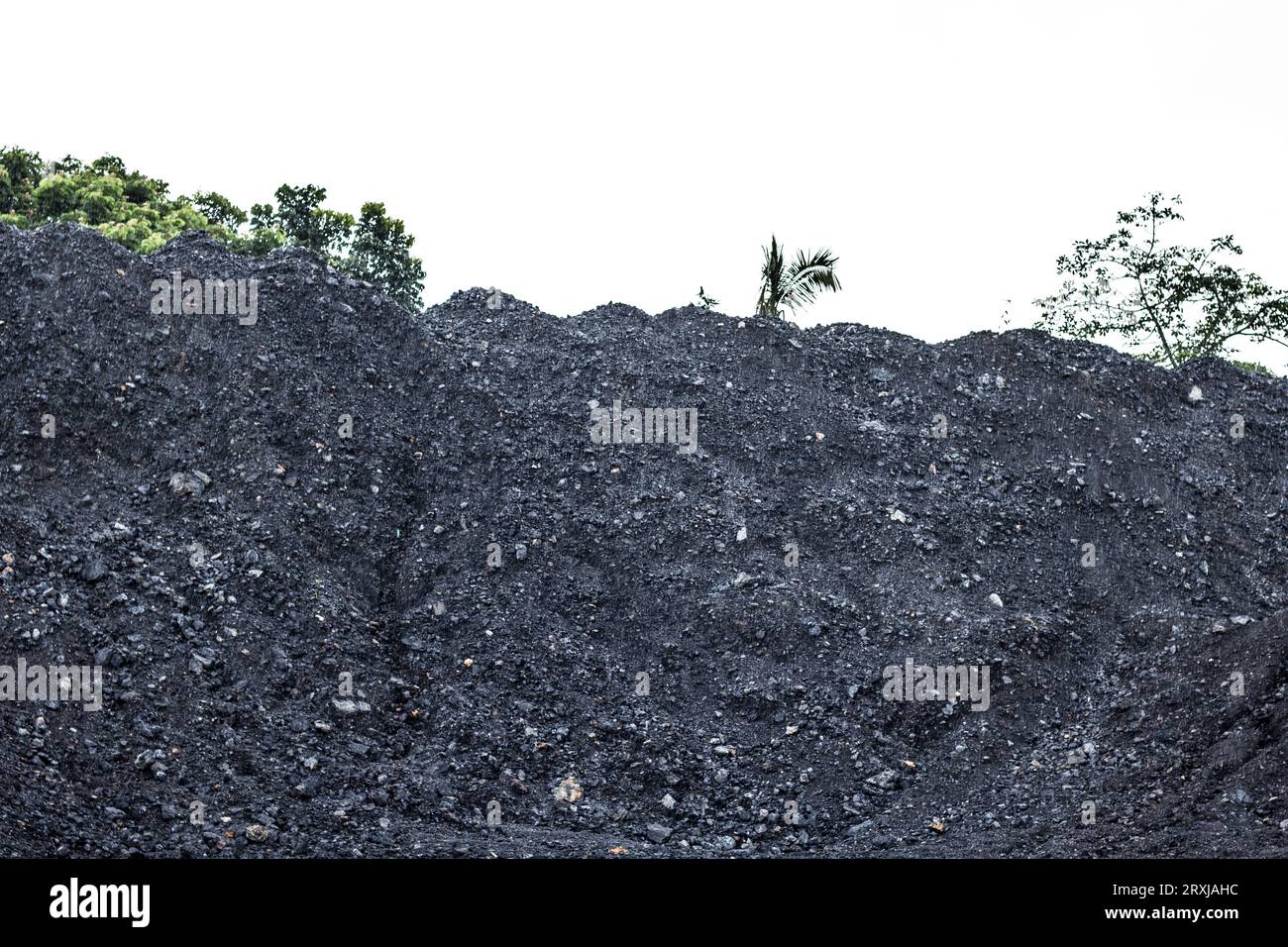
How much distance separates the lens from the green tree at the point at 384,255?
3350 centimetres

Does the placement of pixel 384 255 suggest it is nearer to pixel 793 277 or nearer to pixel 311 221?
pixel 311 221

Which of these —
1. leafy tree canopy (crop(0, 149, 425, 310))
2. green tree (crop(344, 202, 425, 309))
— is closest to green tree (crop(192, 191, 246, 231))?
leafy tree canopy (crop(0, 149, 425, 310))

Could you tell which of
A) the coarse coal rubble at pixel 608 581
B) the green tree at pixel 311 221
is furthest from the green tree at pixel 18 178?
the coarse coal rubble at pixel 608 581

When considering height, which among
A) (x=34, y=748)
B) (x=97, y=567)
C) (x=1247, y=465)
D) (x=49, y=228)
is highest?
(x=49, y=228)

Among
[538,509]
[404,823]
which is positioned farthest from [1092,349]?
[404,823]

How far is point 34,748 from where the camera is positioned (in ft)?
31.1

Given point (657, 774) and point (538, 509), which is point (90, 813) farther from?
point (538, 509)

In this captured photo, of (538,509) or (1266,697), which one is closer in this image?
(1266,697)

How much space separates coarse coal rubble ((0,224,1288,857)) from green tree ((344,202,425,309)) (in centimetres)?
1666

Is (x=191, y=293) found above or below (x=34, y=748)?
above

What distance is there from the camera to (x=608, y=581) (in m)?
13.0

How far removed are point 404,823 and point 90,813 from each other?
227 centimetres

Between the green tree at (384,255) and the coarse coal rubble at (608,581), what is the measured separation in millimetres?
16656

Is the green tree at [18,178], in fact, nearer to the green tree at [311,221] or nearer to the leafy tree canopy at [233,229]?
the leafy tree canopy at [233,229]
